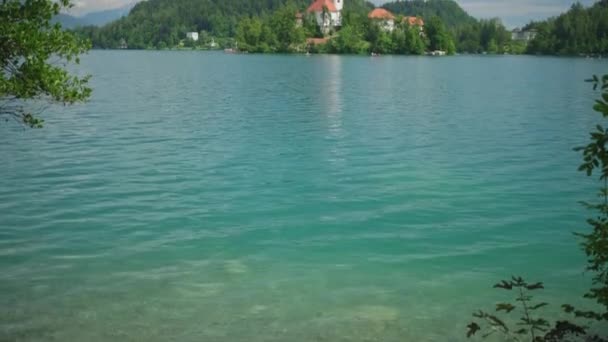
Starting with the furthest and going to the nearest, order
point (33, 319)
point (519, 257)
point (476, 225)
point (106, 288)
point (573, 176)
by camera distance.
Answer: point (573, 176)
point (476, 225)
point (519, 257)
point (106, 288)
point (33, 319)

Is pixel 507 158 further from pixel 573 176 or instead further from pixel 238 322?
pixel 238 322

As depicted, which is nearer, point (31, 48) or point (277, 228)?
point (31, 48)

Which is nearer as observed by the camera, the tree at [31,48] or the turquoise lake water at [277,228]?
the tree at [31,48]

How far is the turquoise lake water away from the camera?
12.1 m

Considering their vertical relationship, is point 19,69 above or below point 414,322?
above

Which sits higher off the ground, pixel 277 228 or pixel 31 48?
pixel 31 48

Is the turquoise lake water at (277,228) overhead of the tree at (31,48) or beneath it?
beneath

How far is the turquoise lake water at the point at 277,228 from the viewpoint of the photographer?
12.1 metres

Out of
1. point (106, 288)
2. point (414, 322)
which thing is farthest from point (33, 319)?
point (414, 322)

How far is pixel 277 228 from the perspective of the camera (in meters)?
18.4

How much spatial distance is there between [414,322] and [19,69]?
902cm

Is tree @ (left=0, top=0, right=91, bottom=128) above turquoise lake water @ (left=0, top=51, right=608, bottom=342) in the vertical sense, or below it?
above

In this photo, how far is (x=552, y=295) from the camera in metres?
13.5

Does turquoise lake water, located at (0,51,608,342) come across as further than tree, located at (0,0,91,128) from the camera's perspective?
Yes
